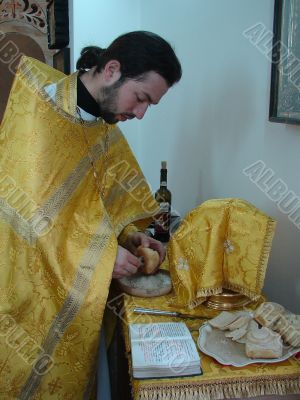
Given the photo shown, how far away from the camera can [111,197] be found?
1.38m

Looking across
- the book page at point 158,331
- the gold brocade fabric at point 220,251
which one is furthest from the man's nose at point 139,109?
the book page at point 158,331

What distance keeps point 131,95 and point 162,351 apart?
682 millimetres

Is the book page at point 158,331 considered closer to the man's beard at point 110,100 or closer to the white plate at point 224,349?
the white plate at point 224,349

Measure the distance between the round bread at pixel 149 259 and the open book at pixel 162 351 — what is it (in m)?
0.28

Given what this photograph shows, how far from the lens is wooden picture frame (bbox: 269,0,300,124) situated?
1.04m

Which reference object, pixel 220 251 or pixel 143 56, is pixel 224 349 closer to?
pixel 220 251

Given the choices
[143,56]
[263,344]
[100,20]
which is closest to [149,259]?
[263,344]

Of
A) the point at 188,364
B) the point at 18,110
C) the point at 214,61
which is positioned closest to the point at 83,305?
the point at 188,364

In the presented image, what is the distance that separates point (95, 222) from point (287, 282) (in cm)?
55

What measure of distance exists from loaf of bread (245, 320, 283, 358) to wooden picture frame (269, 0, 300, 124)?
0.50 meters

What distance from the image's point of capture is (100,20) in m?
2.33

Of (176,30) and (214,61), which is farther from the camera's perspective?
(176,30)

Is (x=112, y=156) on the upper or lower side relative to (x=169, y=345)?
upper

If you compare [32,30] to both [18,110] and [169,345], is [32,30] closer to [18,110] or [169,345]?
[18,110]
